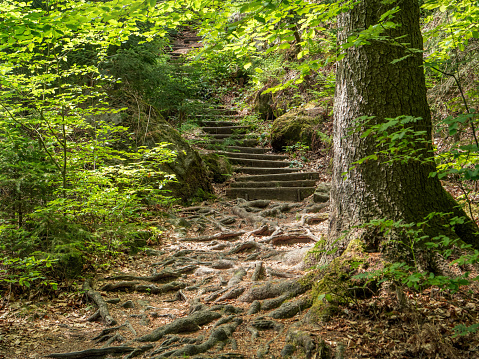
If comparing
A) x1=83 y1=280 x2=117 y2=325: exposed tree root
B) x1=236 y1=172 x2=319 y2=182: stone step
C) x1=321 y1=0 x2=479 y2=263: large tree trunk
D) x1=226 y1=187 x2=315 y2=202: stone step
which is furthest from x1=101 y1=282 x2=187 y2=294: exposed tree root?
x1=236 y1=172 x2=319 y2=182: stone step

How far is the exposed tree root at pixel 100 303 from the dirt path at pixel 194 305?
0.01 m

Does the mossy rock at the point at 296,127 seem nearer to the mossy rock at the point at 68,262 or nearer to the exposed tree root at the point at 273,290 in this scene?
the exposed tree root at the point at 273,290

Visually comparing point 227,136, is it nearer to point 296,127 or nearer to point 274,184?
point 296,127

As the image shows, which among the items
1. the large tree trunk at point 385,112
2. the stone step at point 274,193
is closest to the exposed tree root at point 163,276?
the large tree trunk at point 385,112

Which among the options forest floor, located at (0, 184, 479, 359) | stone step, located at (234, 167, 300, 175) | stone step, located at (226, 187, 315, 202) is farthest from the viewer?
stone step, located at (234, 167, 300, 175)

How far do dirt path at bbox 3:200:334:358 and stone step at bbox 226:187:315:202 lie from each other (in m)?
2.70

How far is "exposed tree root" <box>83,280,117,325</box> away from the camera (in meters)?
3.76

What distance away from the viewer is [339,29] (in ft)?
11.8

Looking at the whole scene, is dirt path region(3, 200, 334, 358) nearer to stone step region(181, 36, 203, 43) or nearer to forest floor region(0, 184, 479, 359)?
forest floor region(0, 184, 479, 359)

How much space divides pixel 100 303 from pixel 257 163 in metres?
8.30

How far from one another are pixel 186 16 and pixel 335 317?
3.93 metres

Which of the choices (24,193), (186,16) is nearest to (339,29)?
(186,16)

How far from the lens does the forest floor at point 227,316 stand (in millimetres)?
2543

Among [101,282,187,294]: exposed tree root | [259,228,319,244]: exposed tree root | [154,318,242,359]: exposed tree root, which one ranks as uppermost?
[259,228,319,244]: exposed tree root
